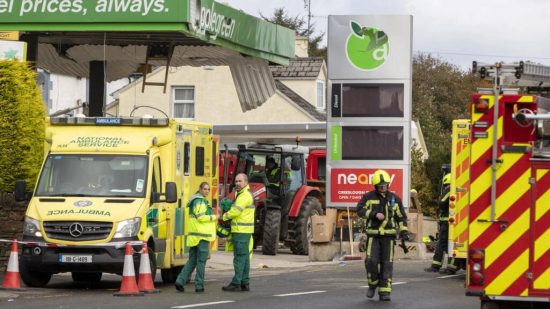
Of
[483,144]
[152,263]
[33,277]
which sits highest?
[483,144]

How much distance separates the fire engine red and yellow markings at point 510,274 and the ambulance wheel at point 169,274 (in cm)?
995

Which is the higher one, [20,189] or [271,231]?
[20,189]

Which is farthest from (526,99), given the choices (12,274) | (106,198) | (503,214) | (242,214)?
(12,274)

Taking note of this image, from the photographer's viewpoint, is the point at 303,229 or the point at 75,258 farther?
the point at 303,229

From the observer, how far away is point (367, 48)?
2784cm

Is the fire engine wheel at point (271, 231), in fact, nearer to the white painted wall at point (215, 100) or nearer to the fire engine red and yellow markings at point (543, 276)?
the fire engine red and yellow markings at point (543, 276)

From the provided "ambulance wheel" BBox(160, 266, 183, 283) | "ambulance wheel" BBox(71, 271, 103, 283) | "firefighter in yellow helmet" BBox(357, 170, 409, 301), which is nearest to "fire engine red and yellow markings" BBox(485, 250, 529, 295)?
"firefighter in yellow helmet" BBox(357, 170, 409, 301)

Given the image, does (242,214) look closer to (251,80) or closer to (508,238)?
(508,238)

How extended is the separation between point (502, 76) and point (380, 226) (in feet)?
22.0

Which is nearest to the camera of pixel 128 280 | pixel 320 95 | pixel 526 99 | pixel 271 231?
pixel 526 99

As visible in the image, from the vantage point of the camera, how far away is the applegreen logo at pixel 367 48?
90.8 feet

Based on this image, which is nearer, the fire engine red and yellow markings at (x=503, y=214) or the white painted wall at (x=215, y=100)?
the fire engine red and yellow markings at (x=503, y=214)

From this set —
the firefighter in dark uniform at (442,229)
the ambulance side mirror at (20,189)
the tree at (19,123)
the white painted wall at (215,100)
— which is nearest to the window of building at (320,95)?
the white painted wall at (215,100)

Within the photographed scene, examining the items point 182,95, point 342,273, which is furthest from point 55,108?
point 342,273
